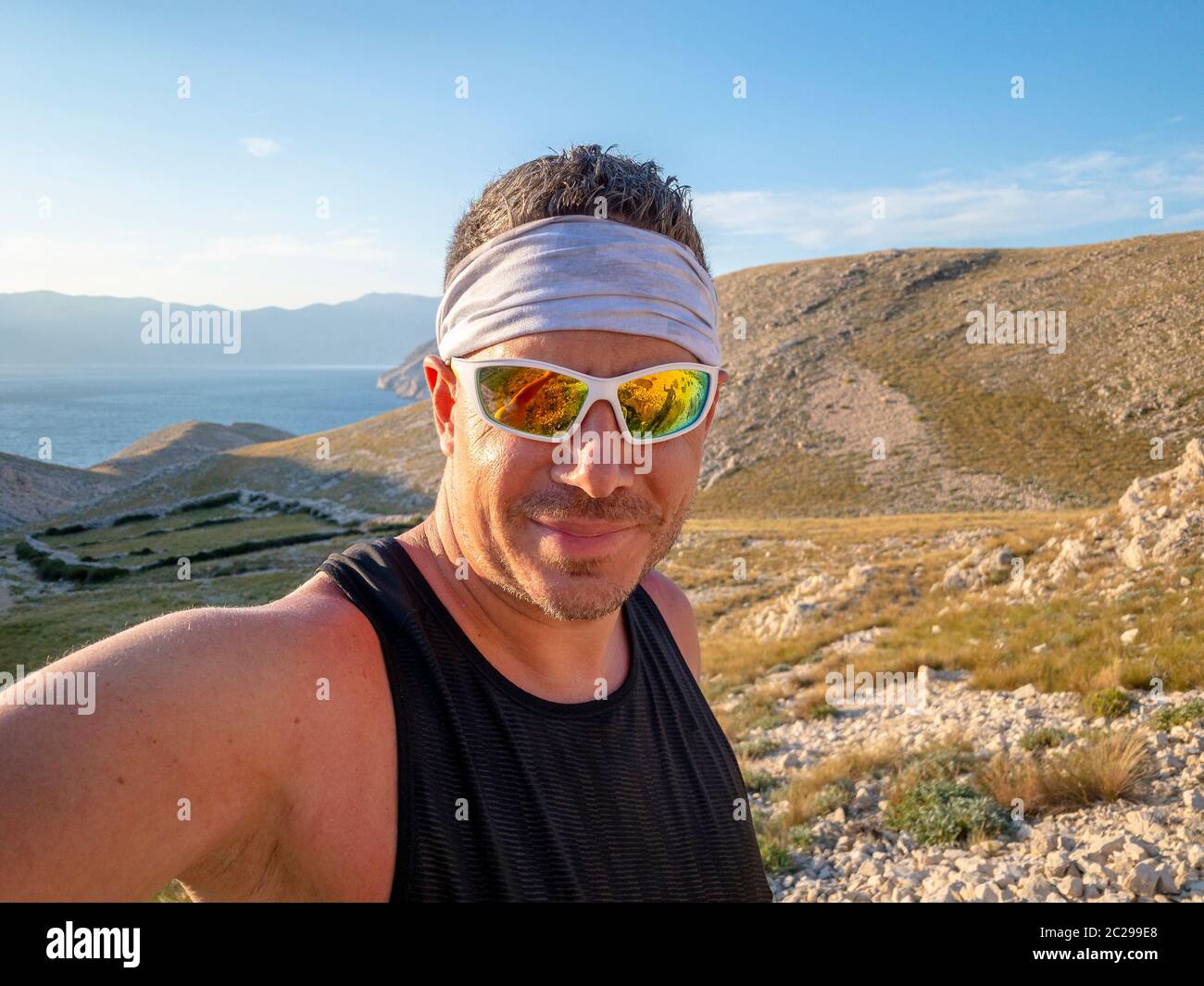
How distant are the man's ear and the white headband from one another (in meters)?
0.06

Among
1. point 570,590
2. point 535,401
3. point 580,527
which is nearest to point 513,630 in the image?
point 570,590

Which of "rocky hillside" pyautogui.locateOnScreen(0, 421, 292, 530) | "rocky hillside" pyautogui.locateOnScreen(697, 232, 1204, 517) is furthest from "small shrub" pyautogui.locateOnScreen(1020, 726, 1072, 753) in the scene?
"rocky hillside" pyautogui.locateOnScreen(0, 421, 292, 530)

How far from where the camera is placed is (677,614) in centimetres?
344

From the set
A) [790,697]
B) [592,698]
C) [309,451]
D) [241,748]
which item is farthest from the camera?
[309,451]

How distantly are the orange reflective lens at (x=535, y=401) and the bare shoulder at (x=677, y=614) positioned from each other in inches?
45.8

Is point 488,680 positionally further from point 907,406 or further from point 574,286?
point 907,406

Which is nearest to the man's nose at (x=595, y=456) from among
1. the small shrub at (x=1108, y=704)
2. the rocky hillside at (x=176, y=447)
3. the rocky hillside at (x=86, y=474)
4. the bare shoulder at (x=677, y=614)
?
the bare shoulder at (x=677, y=614)

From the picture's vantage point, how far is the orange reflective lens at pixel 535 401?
234 cm

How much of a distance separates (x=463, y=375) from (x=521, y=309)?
0.92ft

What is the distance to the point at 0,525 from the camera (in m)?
75.4

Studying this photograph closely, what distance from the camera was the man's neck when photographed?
90.7 inches

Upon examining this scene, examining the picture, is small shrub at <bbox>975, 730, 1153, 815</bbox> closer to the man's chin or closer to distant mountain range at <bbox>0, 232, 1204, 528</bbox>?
the man's chin
